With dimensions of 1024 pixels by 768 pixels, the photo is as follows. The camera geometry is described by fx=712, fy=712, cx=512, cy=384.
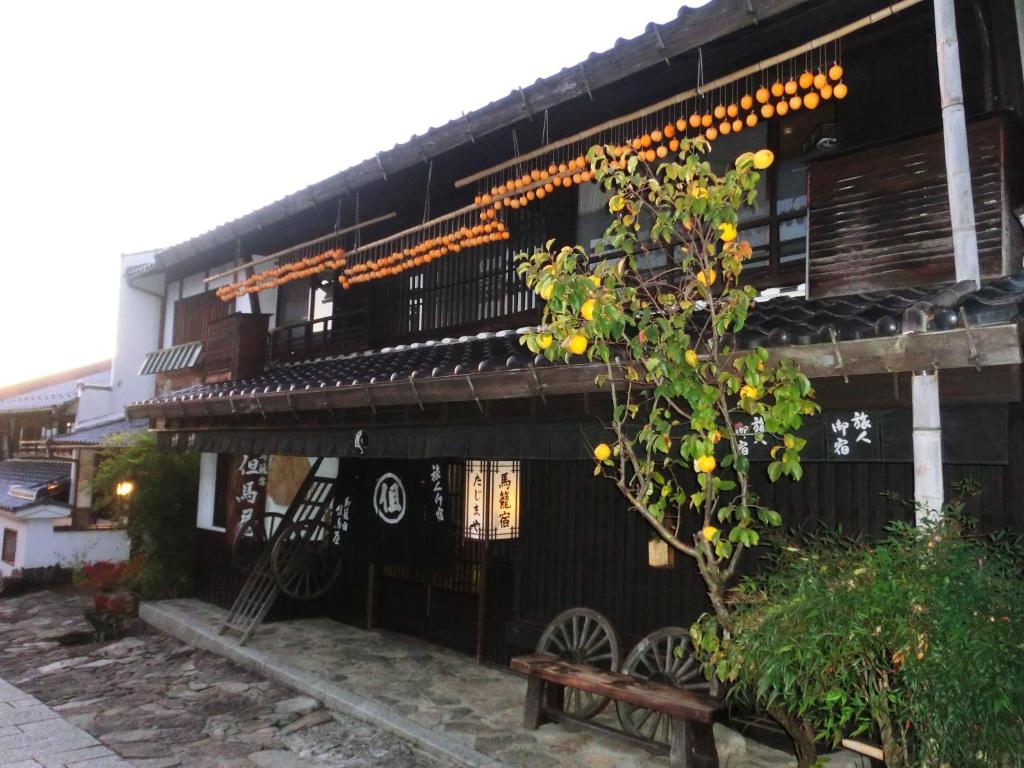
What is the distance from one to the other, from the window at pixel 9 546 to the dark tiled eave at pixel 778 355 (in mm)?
9751

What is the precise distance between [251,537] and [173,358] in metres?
6.25

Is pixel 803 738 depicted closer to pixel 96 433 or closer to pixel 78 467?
pixel 78 467

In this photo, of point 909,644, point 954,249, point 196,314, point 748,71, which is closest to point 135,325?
point 196,314

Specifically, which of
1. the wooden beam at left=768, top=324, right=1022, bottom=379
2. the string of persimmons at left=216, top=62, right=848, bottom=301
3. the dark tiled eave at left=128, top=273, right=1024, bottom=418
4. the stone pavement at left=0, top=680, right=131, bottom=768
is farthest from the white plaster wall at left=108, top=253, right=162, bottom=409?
the wooden beam at left=768, top=324, right=1022, bottom=379

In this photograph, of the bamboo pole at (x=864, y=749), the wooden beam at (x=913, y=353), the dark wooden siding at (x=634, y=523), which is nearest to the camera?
the wooden beam at (x=913, y=353)

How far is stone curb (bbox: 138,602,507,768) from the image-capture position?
6629 mm

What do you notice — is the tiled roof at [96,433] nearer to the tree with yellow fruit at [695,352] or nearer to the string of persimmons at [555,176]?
the string of persimmons at [555,176]

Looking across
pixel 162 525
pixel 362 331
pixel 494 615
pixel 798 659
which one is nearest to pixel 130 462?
pixel 162 525

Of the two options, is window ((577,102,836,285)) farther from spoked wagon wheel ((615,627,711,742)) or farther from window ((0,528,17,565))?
window ((0,528,17,565))

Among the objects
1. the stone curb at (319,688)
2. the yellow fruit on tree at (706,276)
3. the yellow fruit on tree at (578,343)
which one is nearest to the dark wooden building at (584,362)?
the yellow fruit on tree at (706,276)

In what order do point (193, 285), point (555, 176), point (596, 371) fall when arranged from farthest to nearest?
point (193, 285), point (555, 176), point (596, 371)

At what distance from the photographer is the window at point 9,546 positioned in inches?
664

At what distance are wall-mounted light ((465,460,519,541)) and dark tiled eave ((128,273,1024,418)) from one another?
4.95ft

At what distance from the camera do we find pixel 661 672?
659cm
